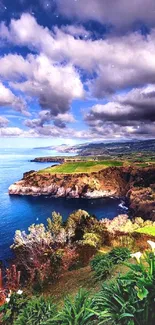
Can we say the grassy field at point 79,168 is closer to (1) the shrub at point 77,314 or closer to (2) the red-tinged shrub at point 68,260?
(2) the red-tinged shrub at point 68,260

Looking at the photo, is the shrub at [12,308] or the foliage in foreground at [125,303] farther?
the shrub at [12,308]

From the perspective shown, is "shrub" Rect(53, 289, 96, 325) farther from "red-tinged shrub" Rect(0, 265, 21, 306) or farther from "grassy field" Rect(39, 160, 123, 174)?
"grassy field" Rect(39, 160, 123, 174)

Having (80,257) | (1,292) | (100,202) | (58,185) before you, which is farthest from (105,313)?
(58,185)

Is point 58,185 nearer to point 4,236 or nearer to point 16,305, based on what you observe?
point 4,236

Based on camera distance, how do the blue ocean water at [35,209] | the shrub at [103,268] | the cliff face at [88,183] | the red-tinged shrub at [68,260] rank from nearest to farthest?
1. the shrub at [103,268]
2. the red-tinged shrub at [68,260]
3. the blue ocean water at [35,209]
4. the cliff face at [88,183]

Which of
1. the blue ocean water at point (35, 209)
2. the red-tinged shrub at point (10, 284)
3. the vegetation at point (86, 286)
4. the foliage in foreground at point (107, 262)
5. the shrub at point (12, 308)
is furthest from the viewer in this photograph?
the blue ocean water at point (35, 209)

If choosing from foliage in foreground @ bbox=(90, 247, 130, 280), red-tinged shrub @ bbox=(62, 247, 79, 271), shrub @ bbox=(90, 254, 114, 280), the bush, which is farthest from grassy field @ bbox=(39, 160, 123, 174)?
the bush

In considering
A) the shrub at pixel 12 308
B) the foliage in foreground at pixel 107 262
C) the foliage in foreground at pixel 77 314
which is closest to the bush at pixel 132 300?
the foliage in foreground at pixel 77 314

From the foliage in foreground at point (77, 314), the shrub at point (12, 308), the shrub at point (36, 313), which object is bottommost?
the shrub at point (12, 308)
